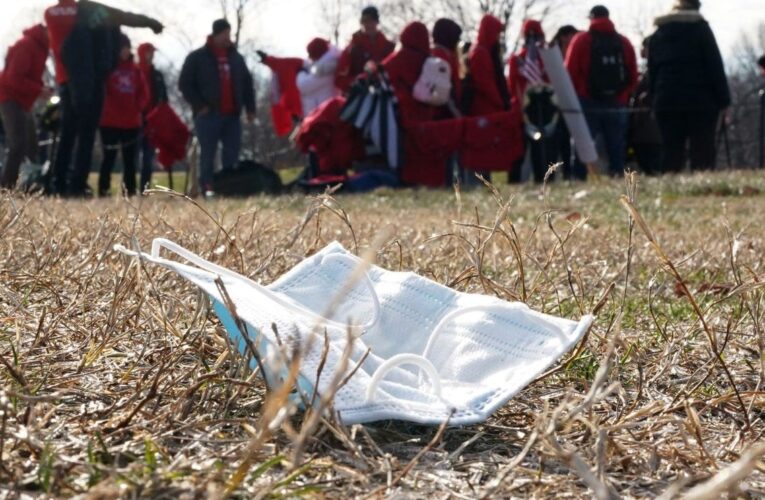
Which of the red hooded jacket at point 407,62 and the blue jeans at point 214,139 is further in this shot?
the blue jeans at point 214,139

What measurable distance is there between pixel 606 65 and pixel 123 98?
5.03 metres

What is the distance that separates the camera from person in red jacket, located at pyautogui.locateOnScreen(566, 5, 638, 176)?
38.5 ft

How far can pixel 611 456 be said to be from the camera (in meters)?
1.41

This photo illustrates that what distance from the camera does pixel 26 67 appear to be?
10477 mm

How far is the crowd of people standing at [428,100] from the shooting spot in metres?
10.6

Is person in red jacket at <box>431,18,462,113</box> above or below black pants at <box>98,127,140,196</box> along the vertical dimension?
above

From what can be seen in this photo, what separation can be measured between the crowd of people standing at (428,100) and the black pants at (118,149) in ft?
0.05

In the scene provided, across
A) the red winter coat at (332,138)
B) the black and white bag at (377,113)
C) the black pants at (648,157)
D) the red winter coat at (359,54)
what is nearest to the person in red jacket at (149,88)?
the red winter coat at (332,138)

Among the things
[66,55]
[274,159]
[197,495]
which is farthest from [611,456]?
[274,159]

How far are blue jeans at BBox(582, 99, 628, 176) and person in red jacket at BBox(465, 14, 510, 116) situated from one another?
91 centimetres

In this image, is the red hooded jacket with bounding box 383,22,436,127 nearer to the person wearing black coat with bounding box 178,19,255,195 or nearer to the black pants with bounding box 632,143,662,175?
the person wearing black coat with bounding box 178,19,255,195

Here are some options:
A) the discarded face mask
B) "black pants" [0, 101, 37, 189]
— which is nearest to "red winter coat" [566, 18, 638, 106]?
"black pants" [0, 101, 37, 189]

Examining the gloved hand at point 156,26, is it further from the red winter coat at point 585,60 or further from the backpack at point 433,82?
the red winter coat at point 585,60

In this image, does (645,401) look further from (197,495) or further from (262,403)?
(197,495)
